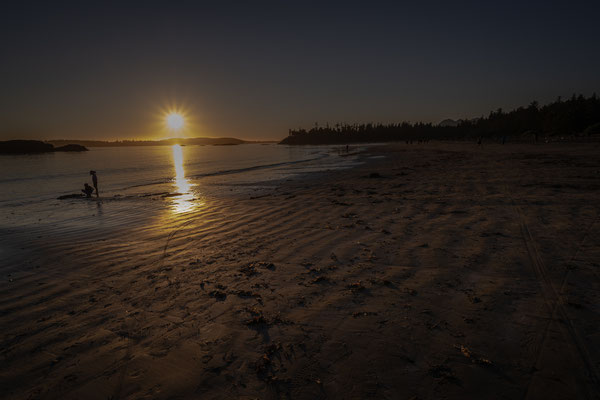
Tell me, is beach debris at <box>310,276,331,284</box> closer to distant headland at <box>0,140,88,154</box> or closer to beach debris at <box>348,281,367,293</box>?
beach debris at <box>348,281,367,293</box>

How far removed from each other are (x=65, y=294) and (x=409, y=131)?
20201cm

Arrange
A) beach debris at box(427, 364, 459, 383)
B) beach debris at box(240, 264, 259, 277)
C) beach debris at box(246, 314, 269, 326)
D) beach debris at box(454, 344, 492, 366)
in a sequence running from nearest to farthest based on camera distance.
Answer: beach debris at box(427, 364, 459, 383), beach debris at box(454, 344, 492, 366), beach debris at box(246, 314, 269, 326), beach debris at box(240, 264, 259, 277)

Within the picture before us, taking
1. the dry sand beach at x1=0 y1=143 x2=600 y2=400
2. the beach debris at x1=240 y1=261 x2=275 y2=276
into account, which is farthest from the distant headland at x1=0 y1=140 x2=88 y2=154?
the beach debris at x1=240 y1=261 x2=275 y2=276

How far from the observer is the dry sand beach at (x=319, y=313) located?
8.45 feet

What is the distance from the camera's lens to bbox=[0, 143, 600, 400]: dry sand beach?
8.45ft

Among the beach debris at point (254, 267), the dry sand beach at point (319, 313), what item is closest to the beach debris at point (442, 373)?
the dry sand beach at point (319, 313)

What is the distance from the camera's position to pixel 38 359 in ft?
9.99

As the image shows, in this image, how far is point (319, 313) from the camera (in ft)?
11.8

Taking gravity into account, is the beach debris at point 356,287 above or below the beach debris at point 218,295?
above

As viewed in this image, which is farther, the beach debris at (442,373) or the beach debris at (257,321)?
the beach debris at (257,321)

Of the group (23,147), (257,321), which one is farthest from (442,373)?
(23,147)

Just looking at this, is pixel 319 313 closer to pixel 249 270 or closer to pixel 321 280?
pixel 321 280

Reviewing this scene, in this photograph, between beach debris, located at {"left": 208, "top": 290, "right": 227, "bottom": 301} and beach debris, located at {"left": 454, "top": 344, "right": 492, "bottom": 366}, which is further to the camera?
beach debris, located at {"left": 208, "top": 290, "right": 227, "bottom": 301}

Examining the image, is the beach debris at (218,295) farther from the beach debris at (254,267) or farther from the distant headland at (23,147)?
the distant headland at (23,147)
